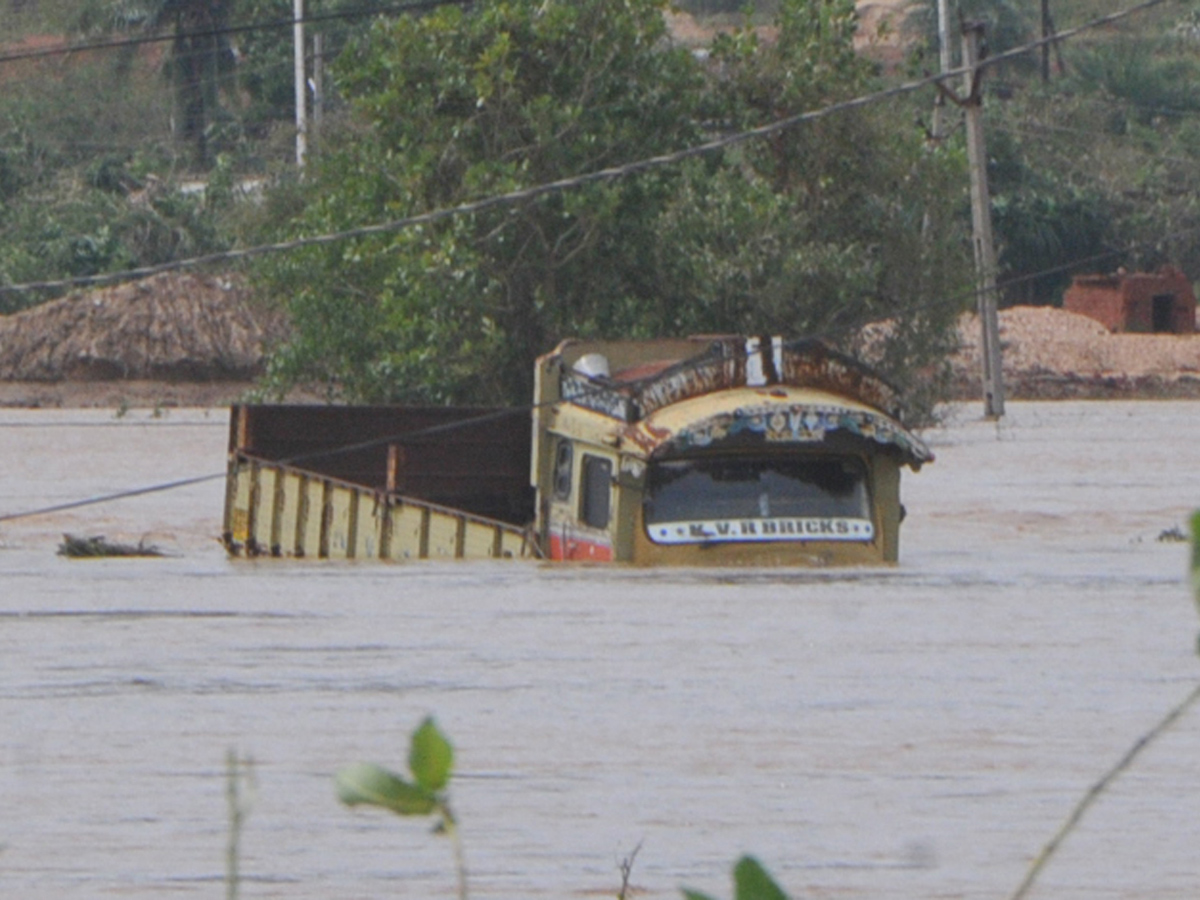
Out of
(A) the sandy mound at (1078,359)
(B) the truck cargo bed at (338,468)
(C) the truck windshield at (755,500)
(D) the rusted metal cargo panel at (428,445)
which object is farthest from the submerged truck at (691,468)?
(A) the sandy mound at (1078,359)

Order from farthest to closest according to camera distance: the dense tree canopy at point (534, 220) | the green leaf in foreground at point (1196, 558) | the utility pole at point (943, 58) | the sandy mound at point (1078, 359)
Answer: the sandy mound at point (1078, 359) < the utility pole at point (943, 58) < the dense tree canopy at point (534, 220) < the green leaf in foreground at point (1196, 558)

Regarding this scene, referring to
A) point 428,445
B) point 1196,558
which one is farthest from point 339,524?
point 1196,558

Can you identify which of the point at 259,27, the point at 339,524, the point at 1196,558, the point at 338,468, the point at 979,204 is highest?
the point at 979,204

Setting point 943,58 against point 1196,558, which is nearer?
point 1196,558

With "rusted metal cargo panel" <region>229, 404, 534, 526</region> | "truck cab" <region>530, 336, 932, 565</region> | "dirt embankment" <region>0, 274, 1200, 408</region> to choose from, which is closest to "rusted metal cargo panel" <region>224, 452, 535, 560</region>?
"rusted metal cargo panel" <region>229, 404, 534, 526</region>

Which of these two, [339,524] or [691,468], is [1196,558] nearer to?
[691,468]

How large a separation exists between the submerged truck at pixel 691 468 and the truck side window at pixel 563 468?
15mm

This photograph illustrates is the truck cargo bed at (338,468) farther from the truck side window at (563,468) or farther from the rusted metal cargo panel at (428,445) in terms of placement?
the truck side window at (563,468)

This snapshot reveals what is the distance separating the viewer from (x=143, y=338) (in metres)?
44.7

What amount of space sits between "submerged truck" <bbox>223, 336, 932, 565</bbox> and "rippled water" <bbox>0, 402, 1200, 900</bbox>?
3052 mm

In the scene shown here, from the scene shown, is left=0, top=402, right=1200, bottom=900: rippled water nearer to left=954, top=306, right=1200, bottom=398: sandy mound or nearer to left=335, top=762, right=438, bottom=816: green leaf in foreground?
left=335, top=762, right=438, bottom=816: green leaf in foreground

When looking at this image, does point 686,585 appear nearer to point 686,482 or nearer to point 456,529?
point 686,482

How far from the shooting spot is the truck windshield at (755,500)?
40.7 feet

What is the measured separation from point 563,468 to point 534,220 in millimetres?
11069
